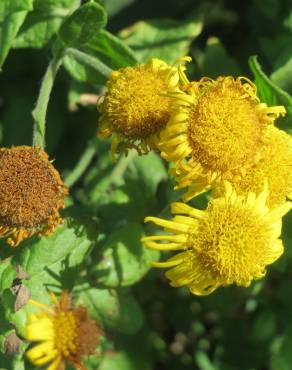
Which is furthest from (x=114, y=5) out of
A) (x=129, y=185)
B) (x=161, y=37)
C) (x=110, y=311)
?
(x=110, y=311)

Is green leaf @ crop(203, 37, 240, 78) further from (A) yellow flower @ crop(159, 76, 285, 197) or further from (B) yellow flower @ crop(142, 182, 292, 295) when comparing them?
(B) yellow flower @ crop(142, 182, 292, 295)

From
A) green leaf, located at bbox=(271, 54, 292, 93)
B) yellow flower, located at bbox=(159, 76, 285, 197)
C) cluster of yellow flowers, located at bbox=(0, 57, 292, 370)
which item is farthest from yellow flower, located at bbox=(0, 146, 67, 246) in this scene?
green leaf, located at bbox=(271, 54, 292, 93)

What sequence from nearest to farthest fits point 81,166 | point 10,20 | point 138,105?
1. point 138,105
2. point 10,20
3. point 81,166

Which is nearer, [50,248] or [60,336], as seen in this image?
[60,336]

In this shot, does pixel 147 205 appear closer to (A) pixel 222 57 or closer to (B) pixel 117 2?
(A) pixel 222 57

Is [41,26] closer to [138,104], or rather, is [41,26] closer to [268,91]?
[138,104]
